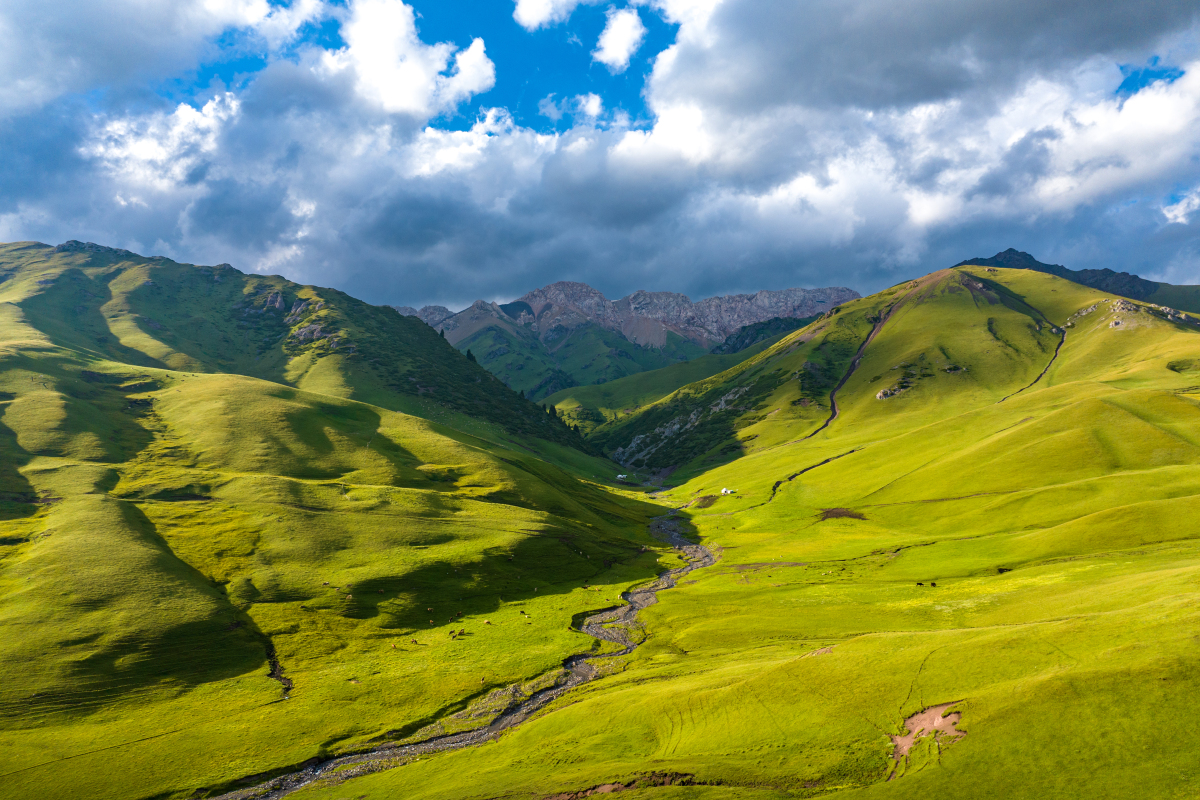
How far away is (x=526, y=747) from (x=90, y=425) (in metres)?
158

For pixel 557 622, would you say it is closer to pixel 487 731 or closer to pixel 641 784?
pixel 487 731

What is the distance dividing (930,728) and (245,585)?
87699mm

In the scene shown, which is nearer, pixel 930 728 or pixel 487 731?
pixel 930 728

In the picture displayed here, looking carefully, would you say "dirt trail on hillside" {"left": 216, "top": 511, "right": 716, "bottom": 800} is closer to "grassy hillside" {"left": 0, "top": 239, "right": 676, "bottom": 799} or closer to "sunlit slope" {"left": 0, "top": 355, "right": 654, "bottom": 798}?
"grassy hillside" {"left": 0, "top": 239, "right": 676, "bottom": 799}

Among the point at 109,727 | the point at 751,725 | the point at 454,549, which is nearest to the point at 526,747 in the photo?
the point at 751,725

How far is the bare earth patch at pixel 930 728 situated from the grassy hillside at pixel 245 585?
43.2 metres

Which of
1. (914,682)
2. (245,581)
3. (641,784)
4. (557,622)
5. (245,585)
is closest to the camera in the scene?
(641,784)

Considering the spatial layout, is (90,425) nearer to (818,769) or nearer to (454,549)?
(454,549)

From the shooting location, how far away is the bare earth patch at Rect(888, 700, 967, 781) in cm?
3275

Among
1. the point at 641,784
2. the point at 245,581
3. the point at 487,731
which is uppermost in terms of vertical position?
the point at 245,581

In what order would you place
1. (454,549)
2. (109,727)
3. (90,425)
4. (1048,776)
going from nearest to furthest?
1. (1048,776)
2. (109,727)
3. (454,549)
4. (90,425)

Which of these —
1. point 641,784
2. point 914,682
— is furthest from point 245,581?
point 914,682

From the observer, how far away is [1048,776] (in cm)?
2783

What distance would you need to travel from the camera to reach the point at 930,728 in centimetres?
3409
